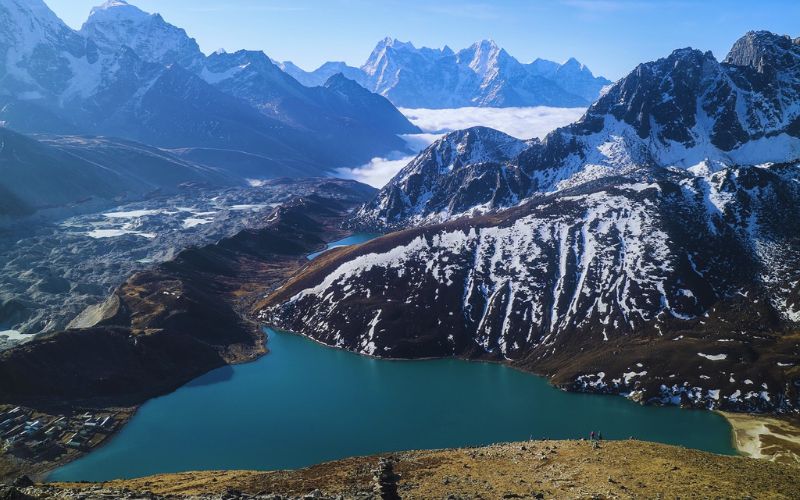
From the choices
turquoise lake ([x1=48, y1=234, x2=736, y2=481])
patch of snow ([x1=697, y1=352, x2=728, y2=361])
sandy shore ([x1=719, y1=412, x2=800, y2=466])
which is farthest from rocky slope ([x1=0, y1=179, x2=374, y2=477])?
sandy shore ([x1=719, y1=412, x2=800, y2=466])

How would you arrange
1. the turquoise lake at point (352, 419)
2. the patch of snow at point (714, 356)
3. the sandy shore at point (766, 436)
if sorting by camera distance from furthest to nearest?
the patch of snow at point (714, 356) → the turquoise lake at point (352, 419) → the sandy shore at point (766, 436)

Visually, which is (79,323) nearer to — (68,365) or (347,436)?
(68,365)

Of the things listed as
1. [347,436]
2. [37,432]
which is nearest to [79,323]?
[37,432]

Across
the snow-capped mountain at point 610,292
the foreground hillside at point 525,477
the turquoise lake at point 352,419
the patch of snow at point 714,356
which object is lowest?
the turquoise lake at point 352,419

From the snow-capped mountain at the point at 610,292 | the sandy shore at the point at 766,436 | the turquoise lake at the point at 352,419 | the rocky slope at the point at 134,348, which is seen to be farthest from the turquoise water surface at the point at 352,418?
the snow-capped mountain at the point at 610,292

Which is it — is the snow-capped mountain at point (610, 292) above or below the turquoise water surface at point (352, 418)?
above

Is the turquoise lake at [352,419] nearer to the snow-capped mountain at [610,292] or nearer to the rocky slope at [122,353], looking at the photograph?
the rocky slope at [122,353]

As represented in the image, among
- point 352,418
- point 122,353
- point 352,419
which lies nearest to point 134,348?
point 122,353
